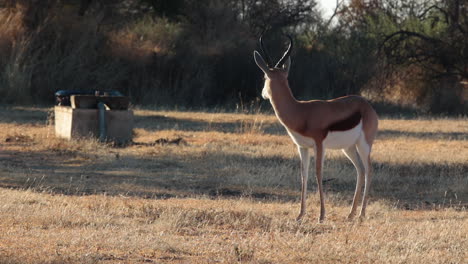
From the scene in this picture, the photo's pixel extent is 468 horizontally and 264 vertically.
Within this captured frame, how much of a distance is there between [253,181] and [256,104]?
16012mm

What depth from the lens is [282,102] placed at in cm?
874

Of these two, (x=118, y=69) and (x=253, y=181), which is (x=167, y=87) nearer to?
(x=118, y=69)

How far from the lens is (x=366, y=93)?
3053 cm

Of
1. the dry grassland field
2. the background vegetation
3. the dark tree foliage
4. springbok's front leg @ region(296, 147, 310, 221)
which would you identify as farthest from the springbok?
the dark tree foliage

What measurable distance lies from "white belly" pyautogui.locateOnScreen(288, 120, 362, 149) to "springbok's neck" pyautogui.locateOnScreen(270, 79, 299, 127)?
179 millimetres

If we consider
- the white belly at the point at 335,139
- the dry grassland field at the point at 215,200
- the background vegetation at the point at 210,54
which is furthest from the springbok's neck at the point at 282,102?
the background vegetation at the point at 210,54

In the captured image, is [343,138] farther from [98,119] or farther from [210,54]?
[210,54]

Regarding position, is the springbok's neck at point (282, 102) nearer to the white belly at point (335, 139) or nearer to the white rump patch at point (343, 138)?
the white belly at point (335, 139)

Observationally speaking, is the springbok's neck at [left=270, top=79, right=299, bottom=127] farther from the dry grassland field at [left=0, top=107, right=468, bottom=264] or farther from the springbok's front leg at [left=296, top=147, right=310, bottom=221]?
the dry grassland field at [left=0, top=107, right=468, bottom=264]

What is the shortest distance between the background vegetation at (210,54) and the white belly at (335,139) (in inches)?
731

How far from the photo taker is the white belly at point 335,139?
342 inches

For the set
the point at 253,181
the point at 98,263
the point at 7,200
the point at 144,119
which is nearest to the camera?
the point at 98,263

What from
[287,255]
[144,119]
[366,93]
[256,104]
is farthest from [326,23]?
[287,255]

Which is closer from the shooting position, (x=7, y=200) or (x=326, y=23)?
(x=7, y=200)
